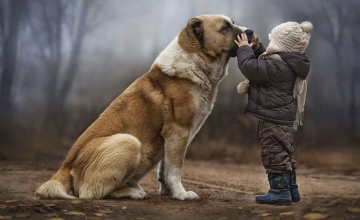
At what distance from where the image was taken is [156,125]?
16.4 feet

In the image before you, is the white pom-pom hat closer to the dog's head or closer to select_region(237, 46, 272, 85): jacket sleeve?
select_region(237, 46, 272, 85): jacket sleeve

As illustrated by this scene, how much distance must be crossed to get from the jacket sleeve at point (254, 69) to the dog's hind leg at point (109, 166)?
128cm

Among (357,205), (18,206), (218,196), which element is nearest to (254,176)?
(218,196)

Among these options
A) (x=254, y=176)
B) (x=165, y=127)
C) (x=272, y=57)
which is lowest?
(x=254, y=176)

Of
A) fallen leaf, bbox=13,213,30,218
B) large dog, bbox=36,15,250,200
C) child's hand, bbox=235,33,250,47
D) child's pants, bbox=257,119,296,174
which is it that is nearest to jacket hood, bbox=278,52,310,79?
child's hand, bbox=235,33,250,47

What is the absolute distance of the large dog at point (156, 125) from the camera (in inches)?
186

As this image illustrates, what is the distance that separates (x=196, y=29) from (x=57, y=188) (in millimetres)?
2179

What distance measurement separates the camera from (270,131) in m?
4.54

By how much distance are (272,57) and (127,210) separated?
6.49 feet

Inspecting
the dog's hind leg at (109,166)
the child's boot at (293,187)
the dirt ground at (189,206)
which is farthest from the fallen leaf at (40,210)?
the child's boot at (293,187)

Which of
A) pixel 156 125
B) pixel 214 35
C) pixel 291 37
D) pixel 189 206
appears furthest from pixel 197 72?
pixel 189 206

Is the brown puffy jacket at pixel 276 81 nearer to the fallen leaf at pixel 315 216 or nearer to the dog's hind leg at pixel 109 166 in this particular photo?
the fallen leaf at pixel 315 216

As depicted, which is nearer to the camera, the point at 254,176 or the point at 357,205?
the point at 357,205

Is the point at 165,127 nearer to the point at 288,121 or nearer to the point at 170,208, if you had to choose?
the point at 170,208
